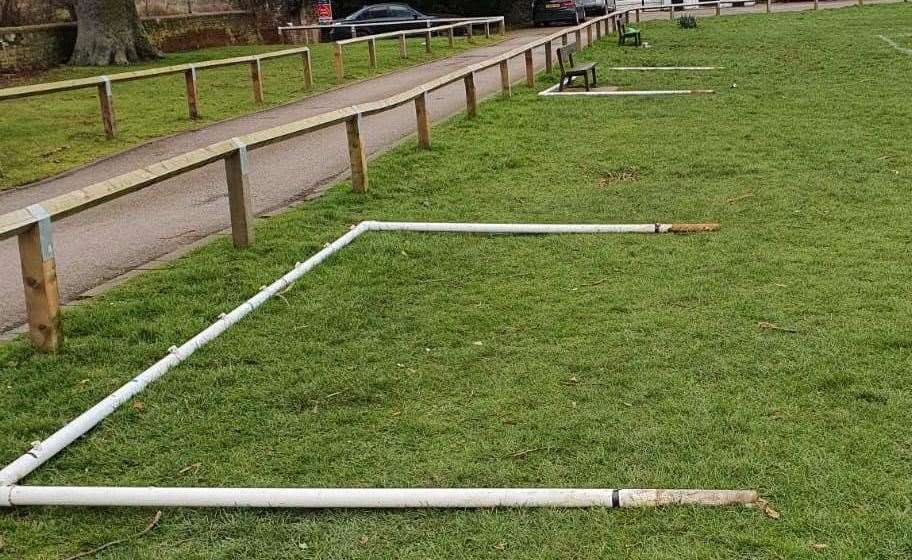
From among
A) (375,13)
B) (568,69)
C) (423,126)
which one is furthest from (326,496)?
(375,13)

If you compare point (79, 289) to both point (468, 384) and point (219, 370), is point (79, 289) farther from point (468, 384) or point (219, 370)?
point (468, 384)

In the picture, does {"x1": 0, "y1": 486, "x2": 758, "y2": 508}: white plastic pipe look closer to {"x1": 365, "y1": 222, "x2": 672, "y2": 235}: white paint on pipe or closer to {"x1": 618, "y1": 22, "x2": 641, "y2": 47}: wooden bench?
{"x1": 365, "y1": 222, "x2": 672, "y2": 235}: white paint on pipe

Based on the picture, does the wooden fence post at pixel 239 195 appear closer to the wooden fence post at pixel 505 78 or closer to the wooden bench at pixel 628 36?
the wooden fence post at pixel 505 78

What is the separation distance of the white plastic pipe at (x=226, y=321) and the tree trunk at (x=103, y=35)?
636 inches

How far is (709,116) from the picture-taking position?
43.0 feet

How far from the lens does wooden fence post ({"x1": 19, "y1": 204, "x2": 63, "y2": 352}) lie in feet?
16.7

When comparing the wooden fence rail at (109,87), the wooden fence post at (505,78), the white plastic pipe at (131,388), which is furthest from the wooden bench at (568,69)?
the white plastic pipe at (131,388)

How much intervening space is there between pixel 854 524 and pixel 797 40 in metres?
23.5

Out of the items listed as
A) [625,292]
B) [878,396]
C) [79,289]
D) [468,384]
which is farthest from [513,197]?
[878,396]

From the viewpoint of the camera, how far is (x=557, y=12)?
37781 mm

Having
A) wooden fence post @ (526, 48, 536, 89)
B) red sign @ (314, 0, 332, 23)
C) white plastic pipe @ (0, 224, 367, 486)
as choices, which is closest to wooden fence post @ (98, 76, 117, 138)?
wooden fence post @ (526, 48, 536, 89)

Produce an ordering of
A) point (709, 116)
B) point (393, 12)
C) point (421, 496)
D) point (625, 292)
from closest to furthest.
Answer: point (421, 496), point (625, 292), point (709, 116), point (393, 12)

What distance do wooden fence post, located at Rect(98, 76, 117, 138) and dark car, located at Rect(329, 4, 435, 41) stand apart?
21329 millimetres

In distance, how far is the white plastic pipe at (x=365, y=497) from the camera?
3551 millimetres
